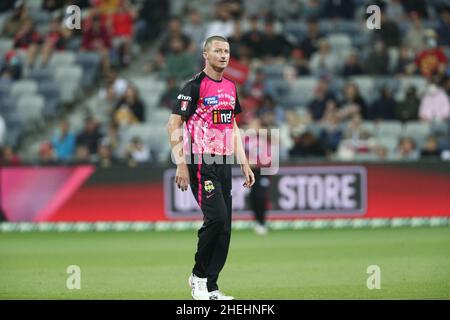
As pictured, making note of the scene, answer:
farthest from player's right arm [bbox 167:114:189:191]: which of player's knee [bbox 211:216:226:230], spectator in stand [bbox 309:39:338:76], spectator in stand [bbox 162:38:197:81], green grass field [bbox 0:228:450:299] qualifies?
spectator in stand [bbox 309:39:338:76]

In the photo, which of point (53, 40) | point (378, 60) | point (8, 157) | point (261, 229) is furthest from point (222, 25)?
point (261, 229)

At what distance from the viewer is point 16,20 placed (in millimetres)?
25250

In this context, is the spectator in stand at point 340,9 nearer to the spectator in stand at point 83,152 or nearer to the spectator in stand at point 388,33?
the spectator in stand at point 388,33

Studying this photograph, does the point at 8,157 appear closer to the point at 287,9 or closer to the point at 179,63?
the point at 179,63

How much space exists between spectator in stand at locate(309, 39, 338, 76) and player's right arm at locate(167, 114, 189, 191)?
1405cm

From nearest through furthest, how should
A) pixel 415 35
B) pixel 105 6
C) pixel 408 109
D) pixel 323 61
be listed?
pixel 408 109
pixel 323 61
pixel 415 35
pixel 105 6

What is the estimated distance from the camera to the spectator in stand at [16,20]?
2508 centimetres

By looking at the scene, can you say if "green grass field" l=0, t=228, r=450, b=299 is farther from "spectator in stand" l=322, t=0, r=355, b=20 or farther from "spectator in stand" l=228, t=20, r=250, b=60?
"spectator in stand" l=322, t=0, r=355, b=20

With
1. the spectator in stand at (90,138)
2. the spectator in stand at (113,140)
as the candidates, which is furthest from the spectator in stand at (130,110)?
the spectator in stand at (90,138)

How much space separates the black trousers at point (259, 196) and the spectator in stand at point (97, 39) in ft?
23.8

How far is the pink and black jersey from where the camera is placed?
10.6 m

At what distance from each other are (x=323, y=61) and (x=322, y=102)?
192 cm

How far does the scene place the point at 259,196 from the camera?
62.0 ft

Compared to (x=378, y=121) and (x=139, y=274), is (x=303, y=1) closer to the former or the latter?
(x=378, y=121)
